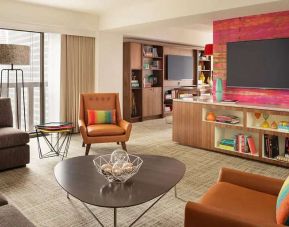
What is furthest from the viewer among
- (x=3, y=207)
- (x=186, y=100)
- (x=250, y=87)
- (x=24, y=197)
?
(x=186, y=100)

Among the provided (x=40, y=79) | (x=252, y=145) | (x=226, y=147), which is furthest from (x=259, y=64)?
(x=40, y=79)

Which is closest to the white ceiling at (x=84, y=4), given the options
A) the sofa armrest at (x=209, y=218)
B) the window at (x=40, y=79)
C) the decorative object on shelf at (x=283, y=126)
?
the window at (x=40, y=79)

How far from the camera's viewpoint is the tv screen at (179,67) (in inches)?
341

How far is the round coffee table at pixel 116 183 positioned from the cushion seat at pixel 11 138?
4.16 ft

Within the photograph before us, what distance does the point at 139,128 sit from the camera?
275 inches

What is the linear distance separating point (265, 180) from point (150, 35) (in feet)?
19.1

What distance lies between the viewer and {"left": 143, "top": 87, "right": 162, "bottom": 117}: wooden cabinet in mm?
8047

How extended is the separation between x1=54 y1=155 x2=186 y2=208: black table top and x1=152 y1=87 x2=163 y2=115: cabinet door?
5.38m

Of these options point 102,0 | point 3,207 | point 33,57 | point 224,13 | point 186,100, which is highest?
point 102,0

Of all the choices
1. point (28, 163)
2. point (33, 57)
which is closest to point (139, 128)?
point (33, 57)

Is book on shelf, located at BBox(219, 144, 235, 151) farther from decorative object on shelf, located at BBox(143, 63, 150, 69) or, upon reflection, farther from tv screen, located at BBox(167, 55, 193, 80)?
tv screen, located at BBox(167, 55, 193, 80)

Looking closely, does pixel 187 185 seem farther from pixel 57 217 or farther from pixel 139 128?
pixel 139 128

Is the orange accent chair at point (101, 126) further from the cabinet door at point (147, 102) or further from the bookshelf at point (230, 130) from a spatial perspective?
the cabinet door at point (147, 102)

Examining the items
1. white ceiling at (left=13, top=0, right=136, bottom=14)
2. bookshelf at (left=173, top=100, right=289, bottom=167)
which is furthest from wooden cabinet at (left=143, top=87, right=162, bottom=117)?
white ceiling at (left=13, top=0, right=136, bottom=14)
